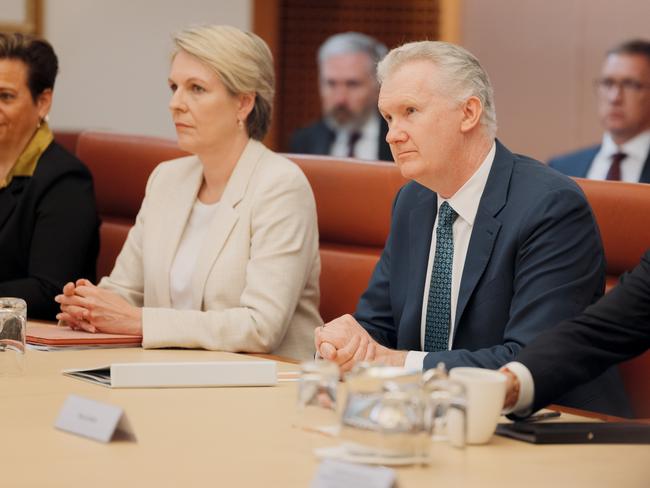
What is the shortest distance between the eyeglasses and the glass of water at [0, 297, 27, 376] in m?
3.71

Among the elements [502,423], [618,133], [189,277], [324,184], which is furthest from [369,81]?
[502,423]

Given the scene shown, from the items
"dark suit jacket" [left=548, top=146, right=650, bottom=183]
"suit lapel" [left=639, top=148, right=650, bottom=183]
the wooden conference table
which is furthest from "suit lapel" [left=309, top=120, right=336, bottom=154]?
the wooden conference table

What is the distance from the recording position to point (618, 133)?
5.45 m

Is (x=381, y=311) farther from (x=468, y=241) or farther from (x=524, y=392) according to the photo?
(x=524, y=392)

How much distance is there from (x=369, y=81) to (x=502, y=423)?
16.2 ft

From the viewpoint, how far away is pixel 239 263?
3287 mm

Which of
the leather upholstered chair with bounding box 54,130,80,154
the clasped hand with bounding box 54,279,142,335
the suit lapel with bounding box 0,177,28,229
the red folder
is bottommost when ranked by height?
the red folder

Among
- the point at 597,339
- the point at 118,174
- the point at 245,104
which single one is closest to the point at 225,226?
the point at 245,104

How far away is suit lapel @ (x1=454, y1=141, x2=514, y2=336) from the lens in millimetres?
2752

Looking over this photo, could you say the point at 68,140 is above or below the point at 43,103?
below

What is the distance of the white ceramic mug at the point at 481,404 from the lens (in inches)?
75.5

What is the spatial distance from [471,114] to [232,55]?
872 millimetres

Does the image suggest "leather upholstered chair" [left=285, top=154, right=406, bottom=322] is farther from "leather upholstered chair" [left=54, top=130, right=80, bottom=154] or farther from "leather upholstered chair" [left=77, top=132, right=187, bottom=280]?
"leather upholstered chair" [left=54, top=130, right=80, bottom=154]

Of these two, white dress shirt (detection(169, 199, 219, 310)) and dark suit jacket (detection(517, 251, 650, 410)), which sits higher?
dark suit jacket (detection(517, 251, 650, 410))
